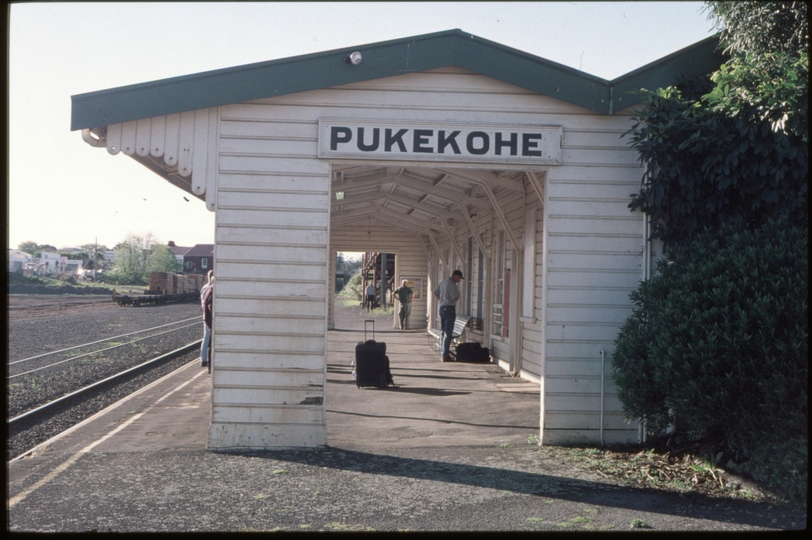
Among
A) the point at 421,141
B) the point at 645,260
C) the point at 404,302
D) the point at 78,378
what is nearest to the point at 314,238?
the point at 421,141

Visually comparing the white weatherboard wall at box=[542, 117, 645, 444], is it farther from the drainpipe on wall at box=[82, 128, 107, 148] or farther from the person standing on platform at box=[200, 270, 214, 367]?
the person standing on platform at box=[200, 270, 214, 367]

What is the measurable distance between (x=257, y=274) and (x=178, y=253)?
112m

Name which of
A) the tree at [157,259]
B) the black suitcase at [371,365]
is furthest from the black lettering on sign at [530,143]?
the tree at [157,259]

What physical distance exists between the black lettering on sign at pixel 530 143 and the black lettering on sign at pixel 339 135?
1733 mm

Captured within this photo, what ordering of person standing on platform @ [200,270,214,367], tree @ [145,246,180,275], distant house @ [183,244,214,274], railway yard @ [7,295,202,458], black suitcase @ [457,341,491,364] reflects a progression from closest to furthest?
railway yard @ [7,295,202,458] < person standing on platform @ [200,270,214,367] < black suitcase @ [457,341,491,364] < tree @ [145,246,180,275] < distant house @ [183,244,214,274]

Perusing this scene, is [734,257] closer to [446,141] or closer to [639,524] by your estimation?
[639,524]

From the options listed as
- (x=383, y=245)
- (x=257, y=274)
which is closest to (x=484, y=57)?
(x=257, y=274)

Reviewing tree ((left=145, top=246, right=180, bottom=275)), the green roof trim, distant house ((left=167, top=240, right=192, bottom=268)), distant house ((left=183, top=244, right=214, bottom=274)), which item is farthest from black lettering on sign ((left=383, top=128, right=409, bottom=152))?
distant house ((left=167, top=240, right=192, bottom=268))

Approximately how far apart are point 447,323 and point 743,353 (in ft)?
30.7

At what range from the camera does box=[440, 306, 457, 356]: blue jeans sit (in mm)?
14453

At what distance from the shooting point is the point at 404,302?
2398 centimetres

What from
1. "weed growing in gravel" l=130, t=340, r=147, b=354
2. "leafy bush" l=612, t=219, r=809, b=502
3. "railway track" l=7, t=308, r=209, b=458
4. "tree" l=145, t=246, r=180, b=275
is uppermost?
"tree" l=145, t=246, r=180, b=275

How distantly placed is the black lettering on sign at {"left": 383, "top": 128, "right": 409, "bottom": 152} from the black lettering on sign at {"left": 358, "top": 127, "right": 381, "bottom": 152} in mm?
79

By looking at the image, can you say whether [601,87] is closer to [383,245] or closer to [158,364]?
[158,364]
